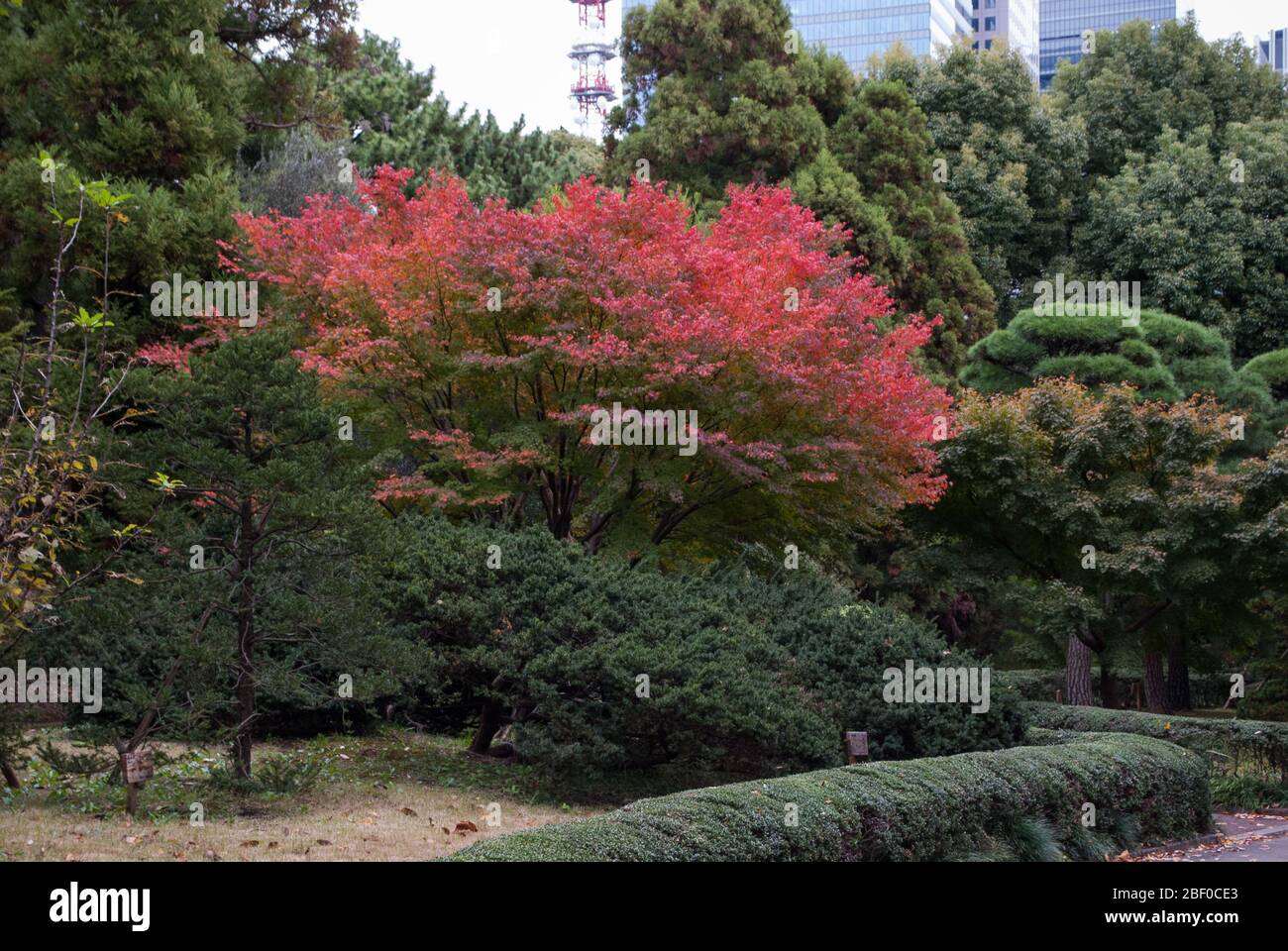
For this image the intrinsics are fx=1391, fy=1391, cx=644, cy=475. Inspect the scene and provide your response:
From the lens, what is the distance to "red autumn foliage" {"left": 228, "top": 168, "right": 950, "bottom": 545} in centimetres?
1562

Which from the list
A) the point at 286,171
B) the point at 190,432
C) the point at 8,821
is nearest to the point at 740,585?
the point at 190,432

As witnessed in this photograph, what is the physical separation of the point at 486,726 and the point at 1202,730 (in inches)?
343

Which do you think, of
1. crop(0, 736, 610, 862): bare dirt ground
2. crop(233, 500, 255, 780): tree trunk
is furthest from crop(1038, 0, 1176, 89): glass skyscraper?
crop(233, 500, 255, 780): tree trunk

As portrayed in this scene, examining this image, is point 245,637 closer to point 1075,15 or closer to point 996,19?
point 996,19

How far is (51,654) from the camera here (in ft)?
35.4

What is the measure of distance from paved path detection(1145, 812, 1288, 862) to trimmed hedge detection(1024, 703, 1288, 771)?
3.52ft

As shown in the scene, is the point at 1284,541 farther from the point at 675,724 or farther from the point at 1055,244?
the point at 1055,244

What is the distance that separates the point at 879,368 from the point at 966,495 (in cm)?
453

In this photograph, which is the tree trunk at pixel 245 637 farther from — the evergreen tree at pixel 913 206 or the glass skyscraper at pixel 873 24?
the glass skyscraper at pixel 873 24

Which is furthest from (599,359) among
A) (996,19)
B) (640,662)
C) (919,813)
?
(996,19)

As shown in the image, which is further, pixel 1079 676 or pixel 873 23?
pixel 873 23

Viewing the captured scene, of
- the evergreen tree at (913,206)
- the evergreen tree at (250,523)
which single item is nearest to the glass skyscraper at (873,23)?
the evergreen tree at (913,206)

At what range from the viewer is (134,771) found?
9.41 meters

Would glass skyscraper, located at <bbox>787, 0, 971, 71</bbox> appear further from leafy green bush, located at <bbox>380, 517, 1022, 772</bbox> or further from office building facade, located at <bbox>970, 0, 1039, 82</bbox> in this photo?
leafy green bush, located at <bbox>380, 517, 1022, 772</bbox>
